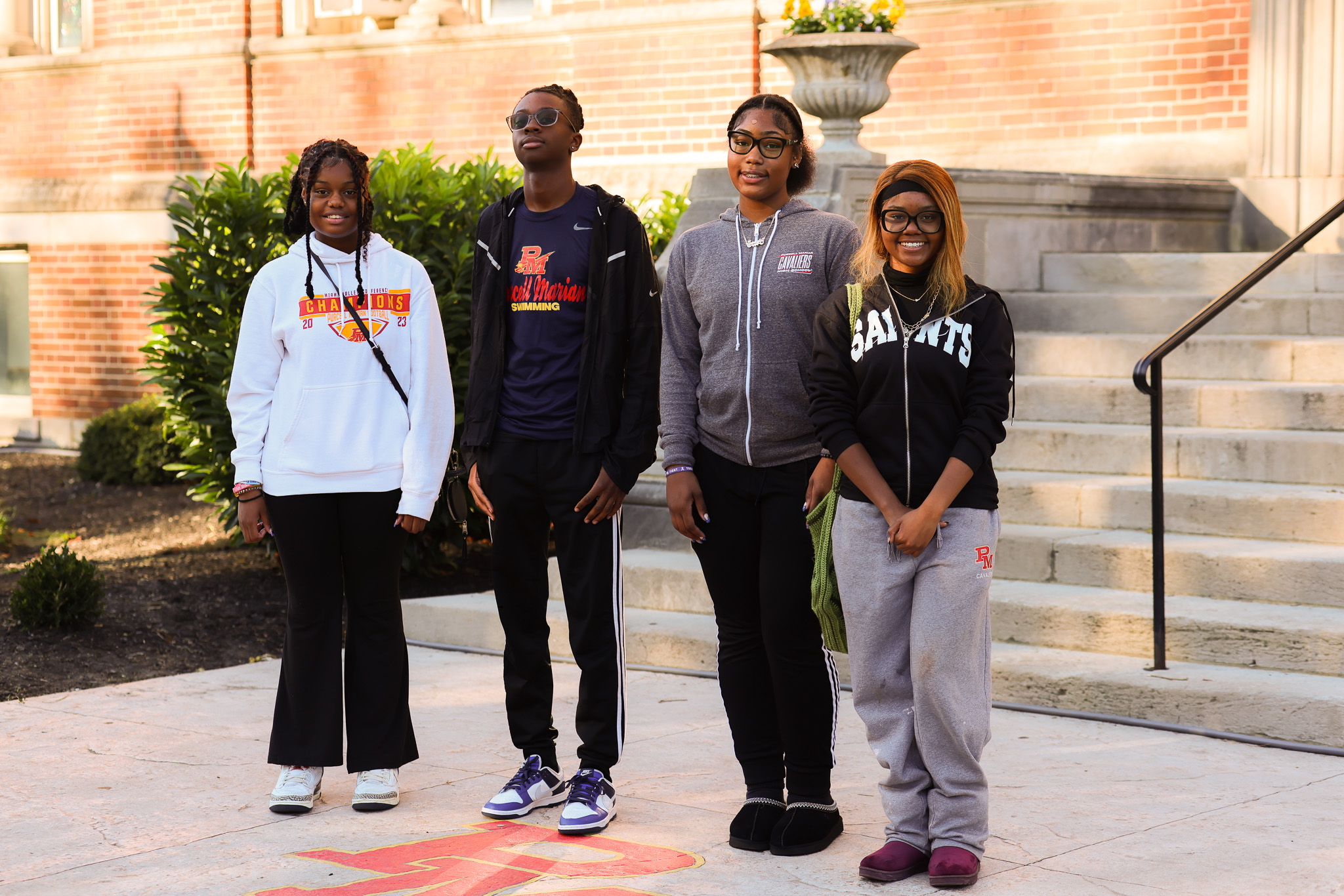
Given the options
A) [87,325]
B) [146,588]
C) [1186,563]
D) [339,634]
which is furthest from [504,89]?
[339,634]

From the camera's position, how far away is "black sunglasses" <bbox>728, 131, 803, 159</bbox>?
4.23m

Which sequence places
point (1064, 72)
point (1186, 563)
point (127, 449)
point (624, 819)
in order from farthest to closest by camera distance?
point (127, 449) → point (1064, 72) → point (1186, 563) → point (624, 819)

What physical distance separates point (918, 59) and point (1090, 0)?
126cm

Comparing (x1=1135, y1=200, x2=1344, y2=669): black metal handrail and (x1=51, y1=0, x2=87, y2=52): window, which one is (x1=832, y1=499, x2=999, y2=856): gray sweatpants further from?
(x1=51, y1=0, x2=87, y2=52): window

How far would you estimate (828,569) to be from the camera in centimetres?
409

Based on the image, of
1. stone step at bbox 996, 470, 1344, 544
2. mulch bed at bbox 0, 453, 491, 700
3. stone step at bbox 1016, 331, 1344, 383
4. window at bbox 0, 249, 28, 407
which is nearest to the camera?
stone step at bbox 996, 470, 1344, 544

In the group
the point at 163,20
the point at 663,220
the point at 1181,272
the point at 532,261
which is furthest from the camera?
the point at 163,20

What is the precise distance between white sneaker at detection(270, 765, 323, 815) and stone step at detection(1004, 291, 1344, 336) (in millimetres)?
5228

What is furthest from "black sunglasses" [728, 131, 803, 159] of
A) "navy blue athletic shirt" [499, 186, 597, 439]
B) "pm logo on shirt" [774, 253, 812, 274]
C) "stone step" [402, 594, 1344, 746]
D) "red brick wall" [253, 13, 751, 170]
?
"red brick wall" [253, 13, 751, 170]

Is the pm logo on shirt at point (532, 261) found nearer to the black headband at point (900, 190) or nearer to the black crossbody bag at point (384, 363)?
the black crossbody bag at point (384, 363)

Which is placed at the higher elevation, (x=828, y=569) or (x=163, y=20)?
(x=163, y=20)

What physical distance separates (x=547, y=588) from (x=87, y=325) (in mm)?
12163

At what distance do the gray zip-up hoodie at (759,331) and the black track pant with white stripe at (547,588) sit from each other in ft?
1.19

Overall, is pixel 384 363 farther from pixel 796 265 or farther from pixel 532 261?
pixel 796 265
